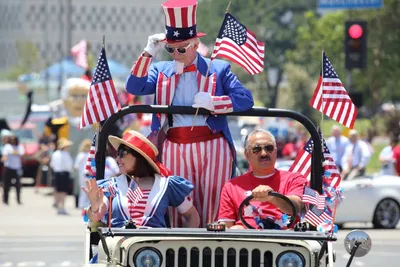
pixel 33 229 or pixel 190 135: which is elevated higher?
pixel 190 135

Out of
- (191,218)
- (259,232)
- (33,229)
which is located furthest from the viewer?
(33,229)

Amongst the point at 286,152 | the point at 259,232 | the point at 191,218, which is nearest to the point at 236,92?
the point at 191,218

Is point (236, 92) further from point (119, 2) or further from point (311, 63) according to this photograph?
point (119, 2)

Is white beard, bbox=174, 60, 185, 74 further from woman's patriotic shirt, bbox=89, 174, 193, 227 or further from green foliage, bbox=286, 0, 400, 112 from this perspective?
green foliage, bbox=286, 0, 400, 112

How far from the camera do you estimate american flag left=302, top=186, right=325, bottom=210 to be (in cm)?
830

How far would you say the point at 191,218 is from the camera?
8.54 m

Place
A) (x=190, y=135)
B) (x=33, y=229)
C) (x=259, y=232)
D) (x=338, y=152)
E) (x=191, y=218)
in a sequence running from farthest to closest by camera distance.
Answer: (x=338, y=152), (x=33, y=229), (x=190, y=135), (x=191, y=218), (x=259, y=232)

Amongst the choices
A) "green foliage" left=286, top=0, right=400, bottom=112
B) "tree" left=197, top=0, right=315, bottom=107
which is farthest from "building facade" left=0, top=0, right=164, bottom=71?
"green foliage" left=286, top=0, right=400, bottom=112

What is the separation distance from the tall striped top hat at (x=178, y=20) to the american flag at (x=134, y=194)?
3.96 feet

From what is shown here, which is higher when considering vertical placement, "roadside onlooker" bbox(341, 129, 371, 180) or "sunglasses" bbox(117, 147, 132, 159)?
"sunglasses" bbox(117, 147, 132, 159)

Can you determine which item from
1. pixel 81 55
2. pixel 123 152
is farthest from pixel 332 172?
pixel 81 55

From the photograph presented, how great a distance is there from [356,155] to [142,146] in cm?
1769

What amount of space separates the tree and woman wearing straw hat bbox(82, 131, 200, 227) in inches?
1812

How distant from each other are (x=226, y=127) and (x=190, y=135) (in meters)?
0.29
